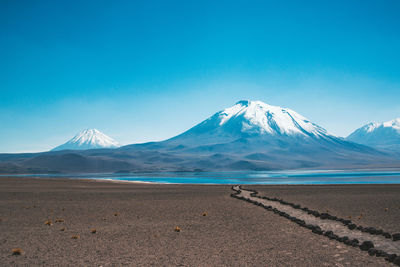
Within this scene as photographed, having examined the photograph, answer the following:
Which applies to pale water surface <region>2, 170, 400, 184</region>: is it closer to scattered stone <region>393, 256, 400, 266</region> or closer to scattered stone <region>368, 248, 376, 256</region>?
scattered stone <region>368, 248, 376, 256</region>

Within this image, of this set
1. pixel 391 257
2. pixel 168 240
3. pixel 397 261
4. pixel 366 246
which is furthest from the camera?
pixel 168 240

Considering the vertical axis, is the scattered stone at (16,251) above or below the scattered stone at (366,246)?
below

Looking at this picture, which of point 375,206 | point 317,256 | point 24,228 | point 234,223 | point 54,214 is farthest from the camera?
point 375,206

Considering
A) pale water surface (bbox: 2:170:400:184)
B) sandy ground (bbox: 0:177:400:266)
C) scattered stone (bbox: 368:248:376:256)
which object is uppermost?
pale water surface (bbox: 2:170:400:184)

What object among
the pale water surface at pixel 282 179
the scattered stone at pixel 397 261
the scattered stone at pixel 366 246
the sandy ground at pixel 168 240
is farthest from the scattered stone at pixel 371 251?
the pale water surface at pixel 282 179

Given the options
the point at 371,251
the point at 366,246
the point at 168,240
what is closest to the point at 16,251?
the point at 168,240

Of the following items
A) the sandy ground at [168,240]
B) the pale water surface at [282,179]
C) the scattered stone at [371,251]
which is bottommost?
the sandy ground at [168,240]

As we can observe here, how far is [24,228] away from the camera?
56.0 ft

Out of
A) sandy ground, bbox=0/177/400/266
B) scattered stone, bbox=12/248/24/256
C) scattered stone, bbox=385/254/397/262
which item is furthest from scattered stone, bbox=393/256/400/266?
scattered stone, bbox=12/248/24/256

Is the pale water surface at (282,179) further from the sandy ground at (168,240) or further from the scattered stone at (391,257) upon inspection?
the scattered stone at (391,257)

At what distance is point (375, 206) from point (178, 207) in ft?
45.5

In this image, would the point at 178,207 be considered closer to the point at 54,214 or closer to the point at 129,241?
the point at 54,214

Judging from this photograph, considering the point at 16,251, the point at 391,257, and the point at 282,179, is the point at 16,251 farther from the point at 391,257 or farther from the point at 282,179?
the point at 282,179

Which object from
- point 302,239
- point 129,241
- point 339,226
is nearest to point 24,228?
point 129,241
